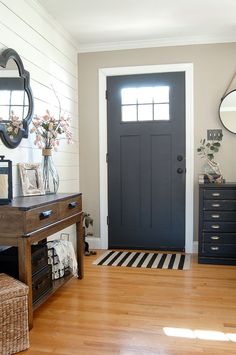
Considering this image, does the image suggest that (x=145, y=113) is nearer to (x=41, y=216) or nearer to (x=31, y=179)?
(x=31, y=179)

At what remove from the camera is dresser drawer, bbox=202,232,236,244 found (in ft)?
11.8

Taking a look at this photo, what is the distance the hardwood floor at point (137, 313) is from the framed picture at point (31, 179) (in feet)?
2.82

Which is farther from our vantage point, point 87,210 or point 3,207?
point 87,210

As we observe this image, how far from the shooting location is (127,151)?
4.21m

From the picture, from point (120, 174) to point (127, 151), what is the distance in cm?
29

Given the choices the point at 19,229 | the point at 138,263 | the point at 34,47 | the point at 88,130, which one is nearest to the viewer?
the point at 19,229

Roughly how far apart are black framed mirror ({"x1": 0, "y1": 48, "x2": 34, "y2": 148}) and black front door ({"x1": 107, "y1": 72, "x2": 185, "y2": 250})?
1513 millimetres

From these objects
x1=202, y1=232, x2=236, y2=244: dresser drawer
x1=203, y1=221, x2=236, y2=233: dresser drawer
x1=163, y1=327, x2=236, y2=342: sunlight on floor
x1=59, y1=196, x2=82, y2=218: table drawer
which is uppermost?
x1=59, y1=196, x2=82, y2=218: table drawer

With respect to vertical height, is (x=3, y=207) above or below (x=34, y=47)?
below

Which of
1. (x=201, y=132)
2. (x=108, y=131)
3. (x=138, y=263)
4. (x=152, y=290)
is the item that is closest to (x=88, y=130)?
(x=108, y=131)

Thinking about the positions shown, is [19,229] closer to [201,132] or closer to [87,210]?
[87,210]

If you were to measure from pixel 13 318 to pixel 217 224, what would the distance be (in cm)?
234

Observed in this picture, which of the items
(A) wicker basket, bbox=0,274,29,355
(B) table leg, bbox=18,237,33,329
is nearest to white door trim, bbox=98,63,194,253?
(B) table leg, bbox=18,237,33,329

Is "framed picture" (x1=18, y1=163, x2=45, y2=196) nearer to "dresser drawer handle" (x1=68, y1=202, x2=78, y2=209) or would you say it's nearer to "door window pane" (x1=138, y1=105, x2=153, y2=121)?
"dresser drawer handle" (x1=68, y1=202, x2=78, y2=209)
